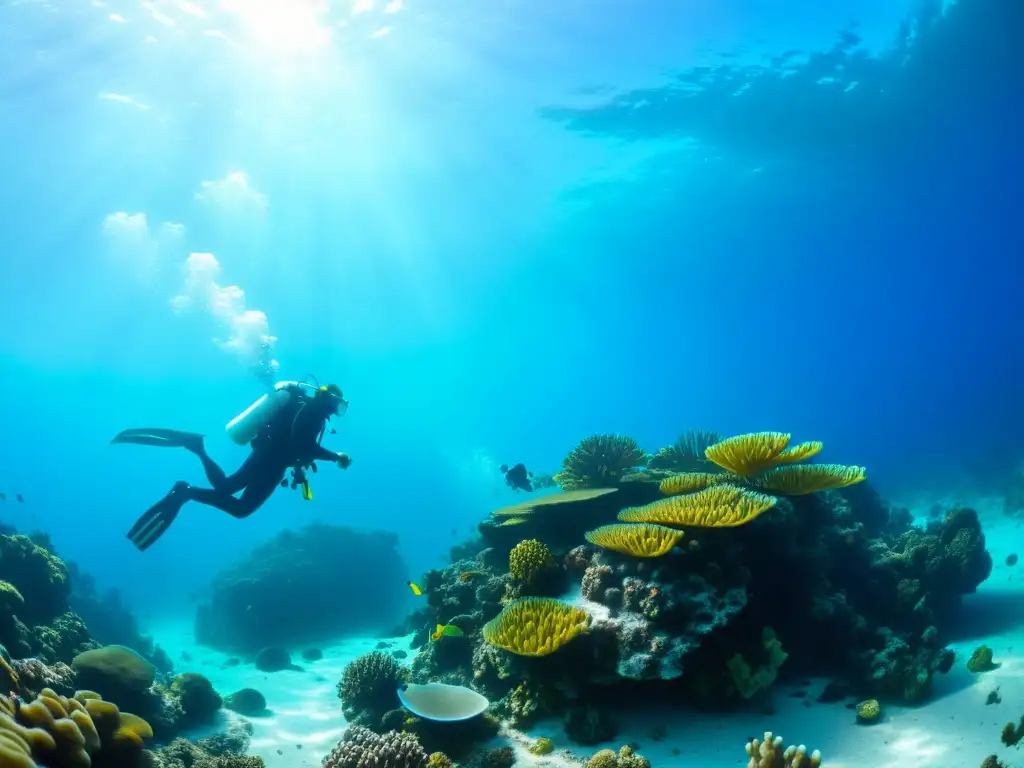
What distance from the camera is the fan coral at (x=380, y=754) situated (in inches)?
186

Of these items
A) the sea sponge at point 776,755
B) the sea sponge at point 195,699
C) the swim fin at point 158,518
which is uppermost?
the swim fin at point 158,518

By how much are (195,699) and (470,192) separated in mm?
36794

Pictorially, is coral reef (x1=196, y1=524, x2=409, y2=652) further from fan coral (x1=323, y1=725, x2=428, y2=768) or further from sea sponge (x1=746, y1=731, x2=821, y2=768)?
sea sponge (x1=746, y1=731, x2=821, y2=768)

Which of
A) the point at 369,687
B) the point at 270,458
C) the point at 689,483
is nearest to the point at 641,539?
the point at 689,483

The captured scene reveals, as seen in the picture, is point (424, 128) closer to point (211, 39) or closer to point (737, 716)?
point (211, 39)

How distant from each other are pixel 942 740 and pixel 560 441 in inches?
6939

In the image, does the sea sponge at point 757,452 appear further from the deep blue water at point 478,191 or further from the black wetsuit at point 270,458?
the deep blue water at point 478,191

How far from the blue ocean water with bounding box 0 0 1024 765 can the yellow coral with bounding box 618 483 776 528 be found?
14289 millimetres

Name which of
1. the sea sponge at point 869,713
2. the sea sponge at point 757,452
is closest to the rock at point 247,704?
the sea sponge at point 757,452

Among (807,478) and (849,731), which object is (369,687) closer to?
(849,731)

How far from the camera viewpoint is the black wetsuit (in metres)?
9.45

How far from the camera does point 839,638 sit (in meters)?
6.62

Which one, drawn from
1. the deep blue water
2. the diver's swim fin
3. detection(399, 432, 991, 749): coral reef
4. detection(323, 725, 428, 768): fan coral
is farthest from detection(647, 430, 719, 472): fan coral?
the deep blue water

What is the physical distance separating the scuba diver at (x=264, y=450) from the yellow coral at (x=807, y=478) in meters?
7.07
